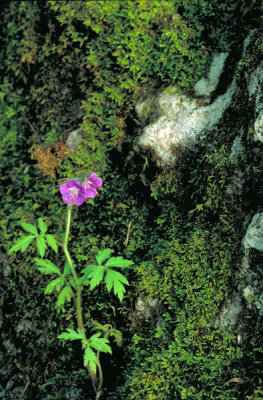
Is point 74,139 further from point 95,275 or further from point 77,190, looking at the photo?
point 95,275

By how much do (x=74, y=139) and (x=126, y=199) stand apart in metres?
0.70

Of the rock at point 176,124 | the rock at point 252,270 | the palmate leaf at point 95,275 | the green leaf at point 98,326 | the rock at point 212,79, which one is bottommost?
the green leaf at point 98,326

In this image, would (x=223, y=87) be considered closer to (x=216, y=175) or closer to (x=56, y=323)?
(x=216, y=175)

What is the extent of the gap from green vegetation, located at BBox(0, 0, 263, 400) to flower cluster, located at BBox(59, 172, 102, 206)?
299mm

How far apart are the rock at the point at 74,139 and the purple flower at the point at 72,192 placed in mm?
752

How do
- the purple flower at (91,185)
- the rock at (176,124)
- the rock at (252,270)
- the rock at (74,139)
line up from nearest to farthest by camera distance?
the rock at (252,270), the purple flower at (91,185), the rock at (176,124), the rock at (74,139)

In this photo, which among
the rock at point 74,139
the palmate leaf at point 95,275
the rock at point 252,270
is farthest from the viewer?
the rock at point 74,139

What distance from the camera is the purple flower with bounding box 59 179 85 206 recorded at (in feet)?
7.02

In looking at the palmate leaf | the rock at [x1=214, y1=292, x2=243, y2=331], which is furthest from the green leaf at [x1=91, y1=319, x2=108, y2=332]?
the rock at [x1=214, y1=292, x2=243, y2=331]

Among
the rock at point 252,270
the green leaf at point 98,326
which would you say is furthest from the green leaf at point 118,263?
Result: the rock at point 252,270

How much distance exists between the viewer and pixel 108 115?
2746 millimetres

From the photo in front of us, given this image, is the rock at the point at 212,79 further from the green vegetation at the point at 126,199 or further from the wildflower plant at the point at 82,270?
the wildflower plant at the point at 82,270

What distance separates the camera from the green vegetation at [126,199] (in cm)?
211

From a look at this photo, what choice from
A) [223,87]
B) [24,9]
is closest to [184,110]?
[223,87]
